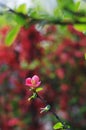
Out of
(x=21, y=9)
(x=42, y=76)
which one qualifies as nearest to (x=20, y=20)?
(x=21, y=9)

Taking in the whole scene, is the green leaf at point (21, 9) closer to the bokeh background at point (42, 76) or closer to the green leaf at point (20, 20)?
the green leaf at point (20, 20)

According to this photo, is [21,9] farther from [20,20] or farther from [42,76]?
[42,76]

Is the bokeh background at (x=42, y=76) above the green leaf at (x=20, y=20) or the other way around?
the other way around

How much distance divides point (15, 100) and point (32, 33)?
525 mm

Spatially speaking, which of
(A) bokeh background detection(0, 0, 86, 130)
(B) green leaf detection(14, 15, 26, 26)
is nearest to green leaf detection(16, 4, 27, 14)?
(B) green leaf detection(14, 15, 26, 26)

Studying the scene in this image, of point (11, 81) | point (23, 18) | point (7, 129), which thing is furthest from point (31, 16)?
point (11, 81)

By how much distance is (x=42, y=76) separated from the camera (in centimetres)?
363

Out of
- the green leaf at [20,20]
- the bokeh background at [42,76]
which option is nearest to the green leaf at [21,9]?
the green leaf at [20,20]

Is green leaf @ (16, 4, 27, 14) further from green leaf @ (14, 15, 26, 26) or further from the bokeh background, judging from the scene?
the bokeh background

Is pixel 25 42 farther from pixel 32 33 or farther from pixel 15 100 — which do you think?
pixel 15 100

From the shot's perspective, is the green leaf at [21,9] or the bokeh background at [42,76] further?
the bokeh background at [42,76]

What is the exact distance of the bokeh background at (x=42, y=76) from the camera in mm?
3520

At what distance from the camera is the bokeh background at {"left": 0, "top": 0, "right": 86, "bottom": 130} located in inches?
139

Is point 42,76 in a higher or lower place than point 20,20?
lower
